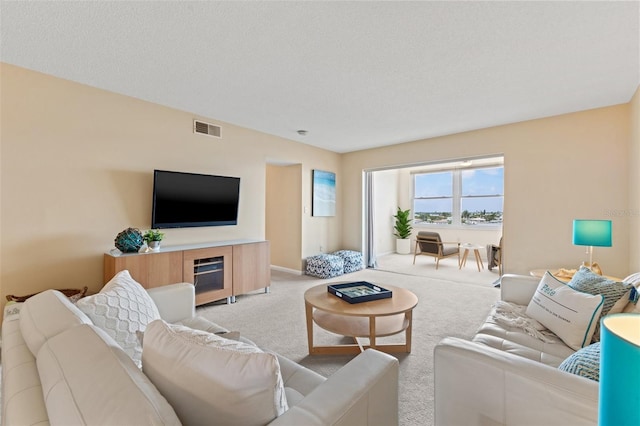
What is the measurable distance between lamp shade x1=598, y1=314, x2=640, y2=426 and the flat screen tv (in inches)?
143

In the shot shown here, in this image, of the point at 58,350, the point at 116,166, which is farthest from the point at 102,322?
the point at 116,166

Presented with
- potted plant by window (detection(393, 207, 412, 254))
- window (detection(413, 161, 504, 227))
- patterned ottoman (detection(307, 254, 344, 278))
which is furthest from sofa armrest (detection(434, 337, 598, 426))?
window (detection(413, 161, 504, 227))

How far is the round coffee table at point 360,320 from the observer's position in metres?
2.09

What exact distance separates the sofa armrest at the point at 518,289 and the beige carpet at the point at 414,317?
1.93 ft

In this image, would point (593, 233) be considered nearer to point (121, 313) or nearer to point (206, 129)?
point (121, 313)

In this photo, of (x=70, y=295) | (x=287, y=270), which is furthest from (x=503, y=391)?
(x=287, y=270)

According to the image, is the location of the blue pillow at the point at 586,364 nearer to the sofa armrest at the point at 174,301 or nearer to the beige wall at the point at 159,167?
the sofa armrest at the point at 174,301

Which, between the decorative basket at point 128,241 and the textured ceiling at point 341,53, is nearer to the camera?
the textured ceiling at point 341,53

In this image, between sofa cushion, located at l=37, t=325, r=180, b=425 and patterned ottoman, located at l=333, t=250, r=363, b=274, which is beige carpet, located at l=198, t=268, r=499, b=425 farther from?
sofa cushion, located at l=37, t=325, r=180, b=425

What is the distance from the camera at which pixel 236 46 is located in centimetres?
217

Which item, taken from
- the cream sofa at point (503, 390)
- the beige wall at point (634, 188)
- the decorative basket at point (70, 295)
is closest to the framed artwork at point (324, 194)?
the decorative basket at point (70, 295)

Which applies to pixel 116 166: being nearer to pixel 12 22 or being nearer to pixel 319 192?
pixel 12 22

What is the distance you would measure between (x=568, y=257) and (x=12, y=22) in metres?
5.86

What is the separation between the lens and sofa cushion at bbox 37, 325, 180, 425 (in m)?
0.60
